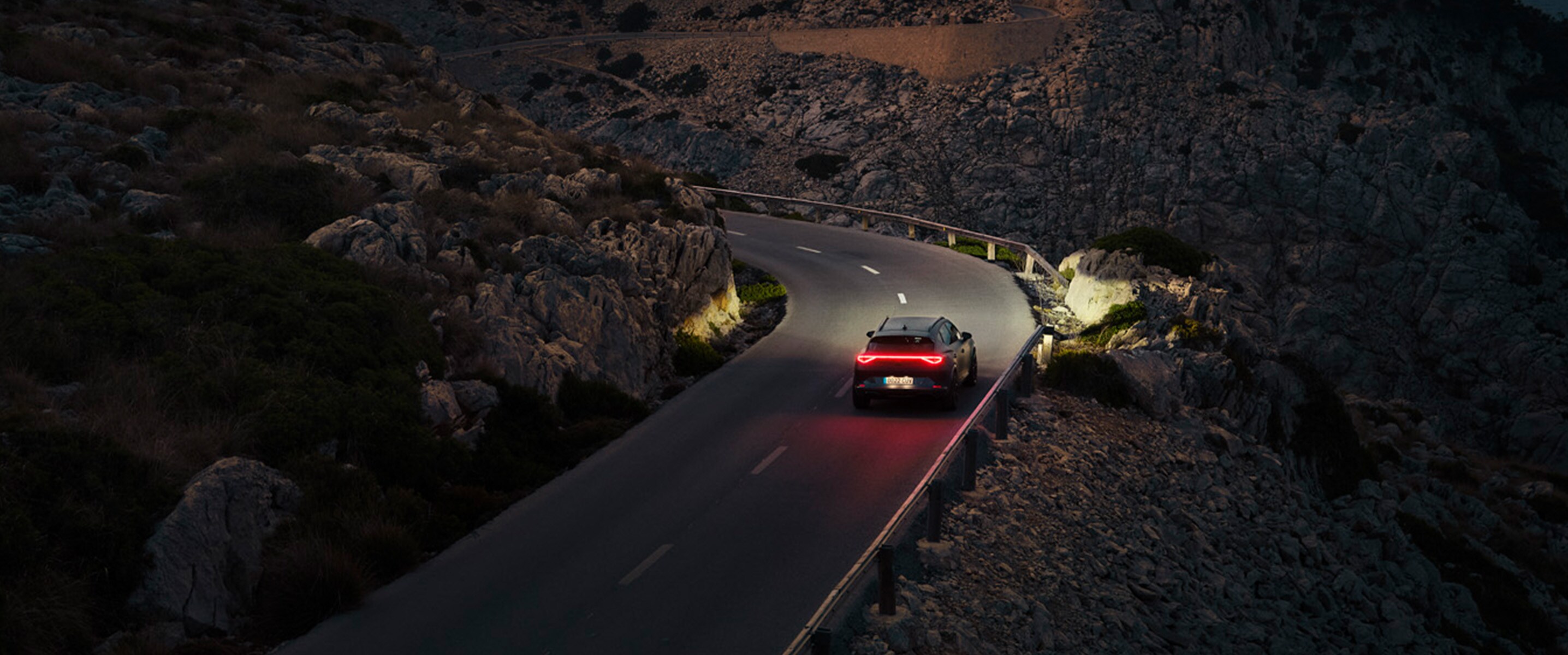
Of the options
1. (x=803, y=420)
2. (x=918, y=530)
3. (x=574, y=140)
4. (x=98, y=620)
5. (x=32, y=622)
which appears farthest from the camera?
(x=574, y=140)

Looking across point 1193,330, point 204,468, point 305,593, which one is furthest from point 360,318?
point 1193,330

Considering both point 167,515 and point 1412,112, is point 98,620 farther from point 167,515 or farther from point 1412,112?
point 1412,112

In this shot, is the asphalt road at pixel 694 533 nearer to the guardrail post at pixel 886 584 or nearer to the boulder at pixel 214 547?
the guardrail post at pixel 886 584

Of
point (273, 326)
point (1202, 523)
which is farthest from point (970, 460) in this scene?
point (273, 326)

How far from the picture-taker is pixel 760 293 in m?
31.6

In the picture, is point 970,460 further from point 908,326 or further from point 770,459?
point 908,326

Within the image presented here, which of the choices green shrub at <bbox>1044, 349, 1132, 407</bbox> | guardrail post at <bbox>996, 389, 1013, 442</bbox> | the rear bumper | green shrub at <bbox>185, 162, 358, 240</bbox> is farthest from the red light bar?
green shrub at <bbox>185, 162, 358, 240</bbox>

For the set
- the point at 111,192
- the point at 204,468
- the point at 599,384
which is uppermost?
the point at 111,192

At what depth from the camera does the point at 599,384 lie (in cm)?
2019

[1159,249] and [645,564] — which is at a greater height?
[1159,249]

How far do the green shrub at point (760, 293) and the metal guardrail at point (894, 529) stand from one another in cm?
1237

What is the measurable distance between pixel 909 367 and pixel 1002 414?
2097mm

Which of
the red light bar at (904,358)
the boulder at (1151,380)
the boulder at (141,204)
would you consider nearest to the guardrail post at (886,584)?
the red light bar at (904,358)

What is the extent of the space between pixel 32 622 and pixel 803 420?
40.2 ft
